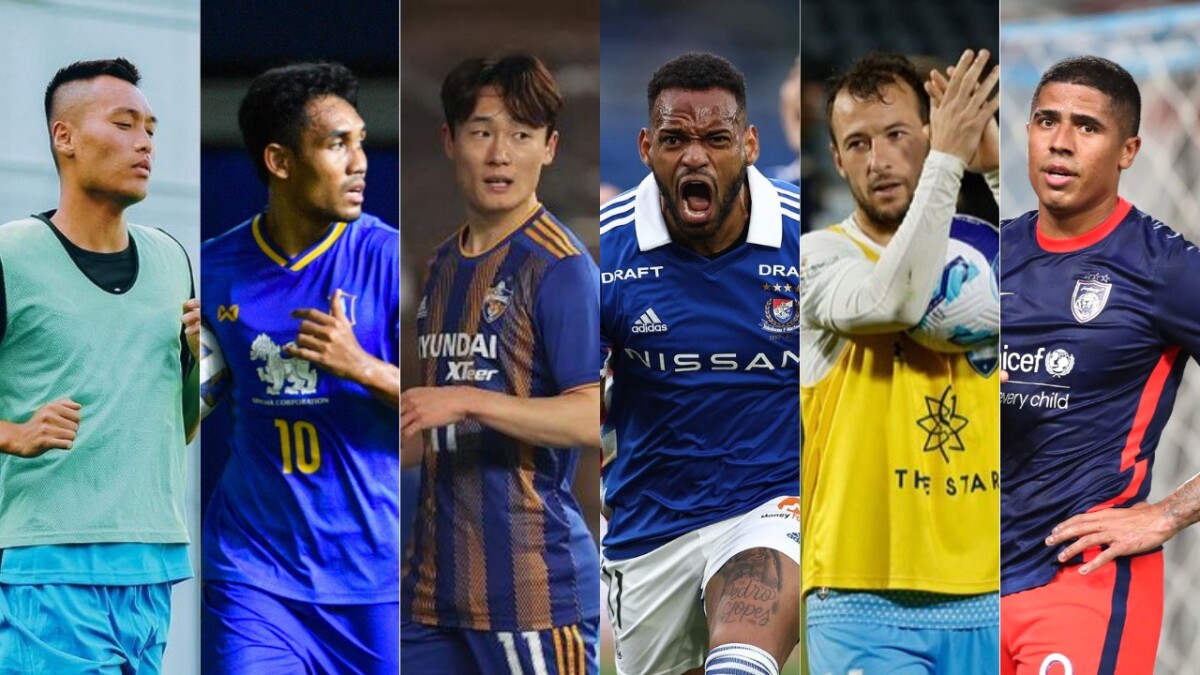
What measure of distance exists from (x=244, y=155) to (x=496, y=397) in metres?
1.27

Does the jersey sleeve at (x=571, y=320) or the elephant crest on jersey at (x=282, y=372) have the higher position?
the jersey sleeve at (x=571, y=320)

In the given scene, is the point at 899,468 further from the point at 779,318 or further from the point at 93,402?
the point at 93,402

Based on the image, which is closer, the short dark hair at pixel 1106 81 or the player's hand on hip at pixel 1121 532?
the player's hand on hip at pixel 1121 532

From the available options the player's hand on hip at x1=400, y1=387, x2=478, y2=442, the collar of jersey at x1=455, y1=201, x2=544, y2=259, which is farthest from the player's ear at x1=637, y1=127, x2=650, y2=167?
the player's hand on hip at x1=400, y1=387, x2=478, y2=442

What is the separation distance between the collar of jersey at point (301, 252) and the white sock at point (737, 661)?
6.52ft

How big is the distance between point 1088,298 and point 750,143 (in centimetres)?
130

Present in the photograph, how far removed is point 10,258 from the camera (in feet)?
16.1

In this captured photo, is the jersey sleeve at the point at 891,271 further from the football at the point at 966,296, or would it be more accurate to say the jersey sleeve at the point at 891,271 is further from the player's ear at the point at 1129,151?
the player's ear at the point at 1129,151

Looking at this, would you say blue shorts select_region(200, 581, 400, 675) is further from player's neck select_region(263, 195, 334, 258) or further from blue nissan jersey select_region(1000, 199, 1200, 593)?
blue nissan jersey select_region(1000, 199, 1200, 593)

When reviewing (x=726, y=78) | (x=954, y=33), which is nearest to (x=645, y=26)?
(x=726, y=78)

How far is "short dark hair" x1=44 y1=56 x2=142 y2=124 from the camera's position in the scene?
4.96 metres

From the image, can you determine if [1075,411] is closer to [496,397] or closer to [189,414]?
[496,397]

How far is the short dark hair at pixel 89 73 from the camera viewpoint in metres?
4.96

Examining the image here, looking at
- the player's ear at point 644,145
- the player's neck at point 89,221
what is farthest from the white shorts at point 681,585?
the player's neck at point 89,221
